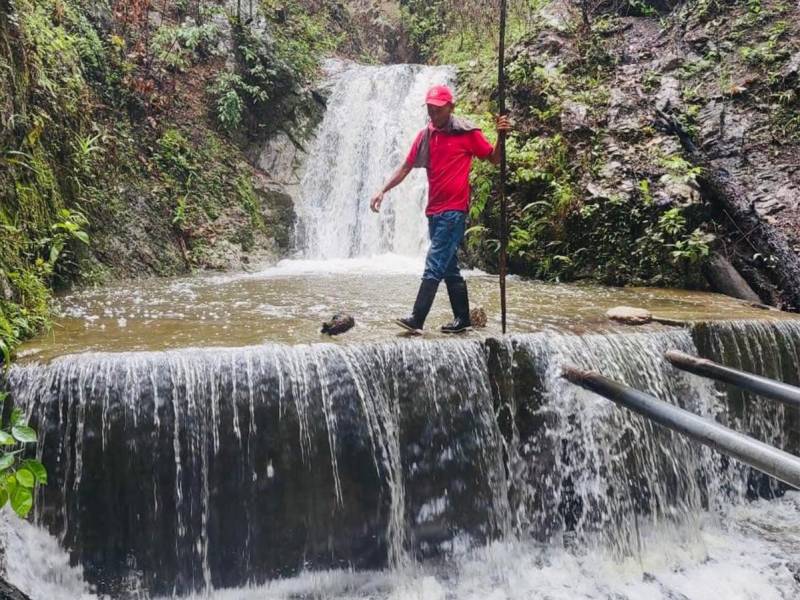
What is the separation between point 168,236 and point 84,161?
1576 mm

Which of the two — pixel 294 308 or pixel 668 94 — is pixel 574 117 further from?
pixel 294 308

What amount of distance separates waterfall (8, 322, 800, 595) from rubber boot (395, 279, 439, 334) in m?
0.35

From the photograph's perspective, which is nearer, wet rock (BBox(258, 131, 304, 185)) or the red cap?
the red cap

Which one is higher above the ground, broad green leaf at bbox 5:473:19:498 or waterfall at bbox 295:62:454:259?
waterfall at bbox 295:62:454:259

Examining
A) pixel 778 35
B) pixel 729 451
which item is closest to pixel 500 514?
pixel 729 451

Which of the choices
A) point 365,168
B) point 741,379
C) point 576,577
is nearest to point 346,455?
point 576,577

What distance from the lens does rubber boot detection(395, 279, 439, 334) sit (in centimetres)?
434

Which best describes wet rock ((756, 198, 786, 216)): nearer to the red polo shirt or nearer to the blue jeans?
the red polo shirt

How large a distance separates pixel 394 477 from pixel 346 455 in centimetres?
39

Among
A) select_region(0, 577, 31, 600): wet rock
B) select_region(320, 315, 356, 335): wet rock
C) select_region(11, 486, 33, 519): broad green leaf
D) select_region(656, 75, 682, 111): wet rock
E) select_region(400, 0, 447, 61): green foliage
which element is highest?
select_region(400, 0, 447, 61): green foliage

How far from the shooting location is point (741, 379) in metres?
3.84

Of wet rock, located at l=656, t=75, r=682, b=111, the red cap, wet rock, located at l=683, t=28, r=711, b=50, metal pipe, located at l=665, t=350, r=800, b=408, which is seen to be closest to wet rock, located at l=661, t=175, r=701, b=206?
wet rock, located at l=656, t=75, r=682, b=111

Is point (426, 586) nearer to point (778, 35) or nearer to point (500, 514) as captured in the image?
point (500, 514)

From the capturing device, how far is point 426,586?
3.91m
